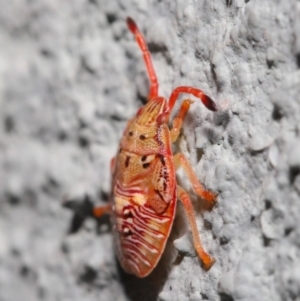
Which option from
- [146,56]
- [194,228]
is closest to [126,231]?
[194,228]

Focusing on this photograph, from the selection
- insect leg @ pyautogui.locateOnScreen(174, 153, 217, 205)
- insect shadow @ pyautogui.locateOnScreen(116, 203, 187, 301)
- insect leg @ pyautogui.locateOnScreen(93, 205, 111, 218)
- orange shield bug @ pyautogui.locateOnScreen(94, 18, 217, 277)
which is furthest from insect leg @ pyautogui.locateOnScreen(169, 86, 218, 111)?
insect leg @ pyautogui.locateOnScreen(93, 205, 111, 218)

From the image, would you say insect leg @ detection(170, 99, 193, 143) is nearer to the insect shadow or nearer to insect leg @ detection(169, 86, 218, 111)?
insect leg @ detection(169, 86, 218, 111)

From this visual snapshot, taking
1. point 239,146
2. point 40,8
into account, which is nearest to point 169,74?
point 239,146

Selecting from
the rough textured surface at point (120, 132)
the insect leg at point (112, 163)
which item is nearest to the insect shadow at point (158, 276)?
the rough textured surface at point (120, 132)

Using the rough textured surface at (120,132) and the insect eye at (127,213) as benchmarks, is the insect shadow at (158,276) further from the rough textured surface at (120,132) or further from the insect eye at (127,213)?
the insect eye at (127,213)

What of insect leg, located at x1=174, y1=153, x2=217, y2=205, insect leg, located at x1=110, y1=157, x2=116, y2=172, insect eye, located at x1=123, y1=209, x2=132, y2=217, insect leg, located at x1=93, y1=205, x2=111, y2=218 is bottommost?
insect leg, located at x1=93, y1=205, x2=111, y2=218

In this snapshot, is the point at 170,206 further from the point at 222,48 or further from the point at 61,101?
the point at 61,101
